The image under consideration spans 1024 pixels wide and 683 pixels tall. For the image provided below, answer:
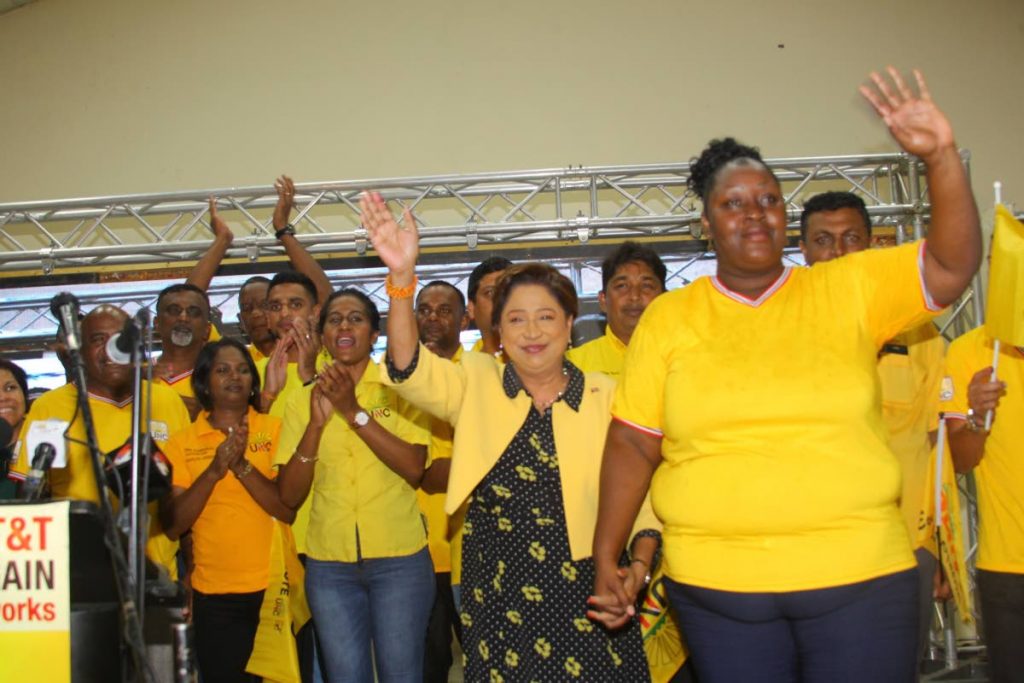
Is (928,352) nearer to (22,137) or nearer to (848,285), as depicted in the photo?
(848,285)

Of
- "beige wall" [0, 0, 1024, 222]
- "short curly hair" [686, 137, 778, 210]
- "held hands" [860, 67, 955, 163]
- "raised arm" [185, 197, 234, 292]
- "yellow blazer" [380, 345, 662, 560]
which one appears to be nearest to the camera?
"held hands" [860, 67, 955, 163]

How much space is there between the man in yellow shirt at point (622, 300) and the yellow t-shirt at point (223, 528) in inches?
57.0

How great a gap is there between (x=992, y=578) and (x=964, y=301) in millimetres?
3567

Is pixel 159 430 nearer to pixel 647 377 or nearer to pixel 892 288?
pixel 647 377

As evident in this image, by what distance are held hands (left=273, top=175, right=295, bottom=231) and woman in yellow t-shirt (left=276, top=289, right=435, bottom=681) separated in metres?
2.34

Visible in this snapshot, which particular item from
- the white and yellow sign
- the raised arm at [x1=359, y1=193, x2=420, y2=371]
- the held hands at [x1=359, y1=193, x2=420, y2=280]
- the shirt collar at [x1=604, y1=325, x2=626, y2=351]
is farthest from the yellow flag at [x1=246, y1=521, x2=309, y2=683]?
the white and yellow sign

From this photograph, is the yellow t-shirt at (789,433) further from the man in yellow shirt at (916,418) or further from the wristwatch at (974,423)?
the wristwatch at (974,423)

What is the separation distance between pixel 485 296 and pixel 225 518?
1.55 metres

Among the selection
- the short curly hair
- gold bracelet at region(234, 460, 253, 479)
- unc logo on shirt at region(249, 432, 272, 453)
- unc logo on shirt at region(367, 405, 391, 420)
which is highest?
the short curly hair

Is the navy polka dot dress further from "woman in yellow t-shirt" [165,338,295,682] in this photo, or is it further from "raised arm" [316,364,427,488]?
A: "woman in yellow t-shirt" [165,338,295,682]

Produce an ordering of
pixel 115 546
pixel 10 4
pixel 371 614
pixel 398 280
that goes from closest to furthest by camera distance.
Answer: pixel 115 546 < pixel 398 280 < pixel 371 614 < pixel 10 4

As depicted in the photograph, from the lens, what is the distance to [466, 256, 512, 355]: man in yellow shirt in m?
4.91

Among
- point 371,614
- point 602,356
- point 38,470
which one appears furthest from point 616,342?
point 38,470

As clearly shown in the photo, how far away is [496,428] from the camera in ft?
10.2
